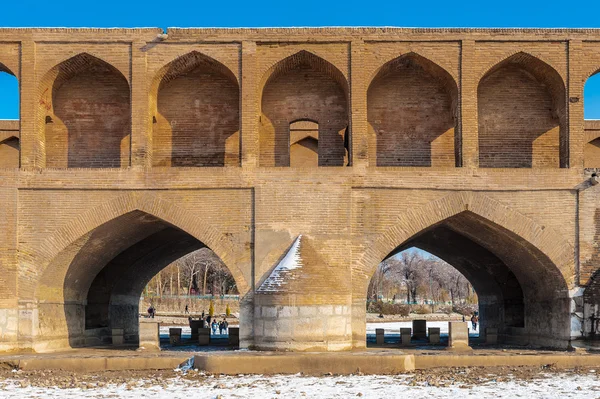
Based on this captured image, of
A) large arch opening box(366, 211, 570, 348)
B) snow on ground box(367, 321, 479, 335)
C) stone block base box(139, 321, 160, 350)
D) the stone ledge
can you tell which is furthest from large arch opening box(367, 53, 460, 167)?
snow on ground box(367, 321, 479, 335)

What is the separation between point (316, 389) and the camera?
1202 cm

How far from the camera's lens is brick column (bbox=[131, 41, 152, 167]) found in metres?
17.2

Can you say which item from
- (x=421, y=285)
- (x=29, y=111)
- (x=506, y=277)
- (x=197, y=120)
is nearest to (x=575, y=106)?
(x=506, y=277)

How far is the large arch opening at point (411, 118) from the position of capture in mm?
18250

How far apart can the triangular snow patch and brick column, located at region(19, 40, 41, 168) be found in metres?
5.22

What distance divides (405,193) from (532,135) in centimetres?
349

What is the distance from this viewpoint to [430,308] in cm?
5278

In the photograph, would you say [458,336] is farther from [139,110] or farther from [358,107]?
[139,110]

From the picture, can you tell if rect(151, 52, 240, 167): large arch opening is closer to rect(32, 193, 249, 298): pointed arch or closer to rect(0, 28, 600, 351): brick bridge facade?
rect(0, 28, 600, 351): brick bridge facade

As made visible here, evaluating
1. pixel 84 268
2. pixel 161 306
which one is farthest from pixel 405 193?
pixel 161 306

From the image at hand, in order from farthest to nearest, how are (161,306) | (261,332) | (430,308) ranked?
(430,308)
(161,306)
(261,332)

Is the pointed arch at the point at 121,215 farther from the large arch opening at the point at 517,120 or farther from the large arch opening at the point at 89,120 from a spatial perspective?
the large arch opening at the point at 517,120

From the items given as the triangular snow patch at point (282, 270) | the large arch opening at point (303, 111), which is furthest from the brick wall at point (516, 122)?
the triangular snow patch at point (282, 270)

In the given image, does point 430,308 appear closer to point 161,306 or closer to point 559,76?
point 161,306
